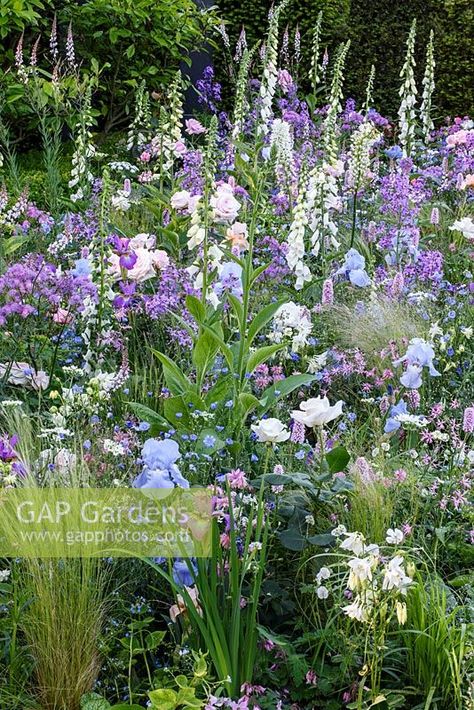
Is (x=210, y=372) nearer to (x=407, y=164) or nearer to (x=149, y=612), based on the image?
(x=149, y=612)

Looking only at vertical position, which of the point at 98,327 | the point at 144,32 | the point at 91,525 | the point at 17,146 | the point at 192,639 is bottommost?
the point at 192,639

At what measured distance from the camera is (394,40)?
9594mm

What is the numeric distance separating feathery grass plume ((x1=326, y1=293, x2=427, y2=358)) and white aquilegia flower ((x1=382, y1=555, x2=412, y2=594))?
1.86m

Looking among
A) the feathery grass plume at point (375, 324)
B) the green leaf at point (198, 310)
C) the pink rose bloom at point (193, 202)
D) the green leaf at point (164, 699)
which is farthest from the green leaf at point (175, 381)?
the green leaf at point (164, 699)

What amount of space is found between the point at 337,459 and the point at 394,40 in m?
7.71

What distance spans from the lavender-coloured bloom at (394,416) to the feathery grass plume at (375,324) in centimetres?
64

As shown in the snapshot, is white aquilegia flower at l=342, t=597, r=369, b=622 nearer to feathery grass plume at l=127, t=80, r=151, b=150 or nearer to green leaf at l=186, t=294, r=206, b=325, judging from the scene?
green leaf at l=186, t=294, r=206, b=325

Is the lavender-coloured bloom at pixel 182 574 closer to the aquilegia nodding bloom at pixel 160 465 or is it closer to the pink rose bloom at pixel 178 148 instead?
the aquilegia nodding bloom at pixel 160 465

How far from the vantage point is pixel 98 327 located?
12.6ft

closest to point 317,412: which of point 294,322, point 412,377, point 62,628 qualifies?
point 412,377

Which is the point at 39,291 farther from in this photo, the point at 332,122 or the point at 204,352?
the point at 332,122

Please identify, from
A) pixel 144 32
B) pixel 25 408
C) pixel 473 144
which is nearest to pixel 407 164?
pixel 473 144

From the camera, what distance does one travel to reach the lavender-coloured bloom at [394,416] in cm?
318

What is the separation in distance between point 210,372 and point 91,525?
126cm
